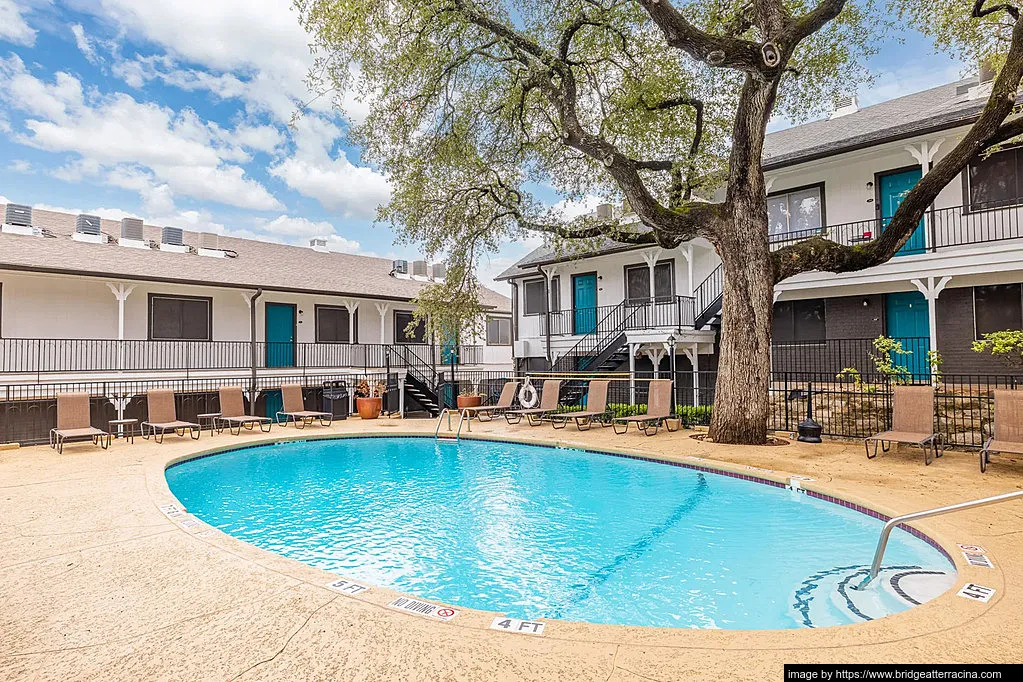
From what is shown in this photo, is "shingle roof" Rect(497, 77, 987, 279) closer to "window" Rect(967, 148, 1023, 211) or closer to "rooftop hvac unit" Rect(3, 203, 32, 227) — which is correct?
"window" Rect(967, 148, 1023, 211)

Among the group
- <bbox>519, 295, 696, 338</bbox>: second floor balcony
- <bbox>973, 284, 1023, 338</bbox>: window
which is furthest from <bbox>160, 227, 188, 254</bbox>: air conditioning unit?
<bbox>973, 284, 1023, 338</bbox>: window

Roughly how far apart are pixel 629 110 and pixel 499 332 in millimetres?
19312

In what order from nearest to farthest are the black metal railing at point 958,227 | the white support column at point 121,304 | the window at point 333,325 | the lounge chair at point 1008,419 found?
the lounge chair at point 1008,419 < the black metal railing at point 958,227 < the white support column at point 121,304 < the window at point 333,325

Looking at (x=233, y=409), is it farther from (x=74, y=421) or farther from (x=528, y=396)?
(x=528, y=396)

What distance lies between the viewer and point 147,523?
20.0 feet

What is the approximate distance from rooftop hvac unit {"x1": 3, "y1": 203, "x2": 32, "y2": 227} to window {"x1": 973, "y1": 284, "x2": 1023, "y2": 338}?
1021 inches

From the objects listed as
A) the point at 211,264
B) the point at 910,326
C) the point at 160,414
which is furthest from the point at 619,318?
the point at 160,414

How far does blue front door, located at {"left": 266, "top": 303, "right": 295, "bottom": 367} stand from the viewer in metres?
20.3

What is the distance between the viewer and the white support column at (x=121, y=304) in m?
15.9

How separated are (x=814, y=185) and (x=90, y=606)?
17986 mm

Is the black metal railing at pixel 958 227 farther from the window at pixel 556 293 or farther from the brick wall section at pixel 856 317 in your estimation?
the window at pixel 556 293

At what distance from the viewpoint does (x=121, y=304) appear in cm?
1591

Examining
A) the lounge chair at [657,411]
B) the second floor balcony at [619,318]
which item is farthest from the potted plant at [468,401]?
the lounge chair at [657,411]

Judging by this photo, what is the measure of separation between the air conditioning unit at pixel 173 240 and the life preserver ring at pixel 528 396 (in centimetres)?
1281
